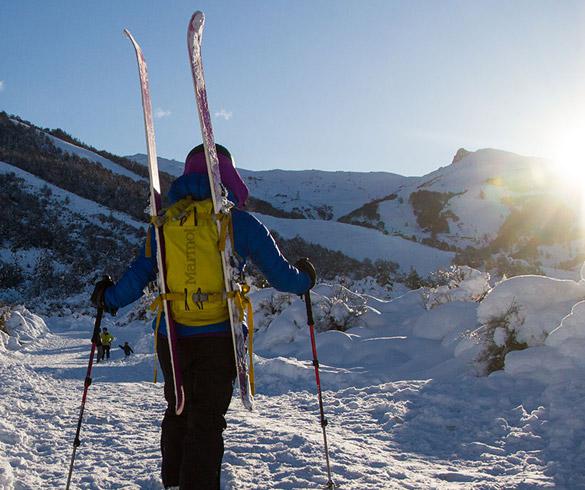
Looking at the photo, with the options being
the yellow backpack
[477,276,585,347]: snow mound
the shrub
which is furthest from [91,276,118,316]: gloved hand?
[477,276,585,347]: snow mound

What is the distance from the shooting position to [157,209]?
2.81 meters

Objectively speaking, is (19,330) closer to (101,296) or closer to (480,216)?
(101,296)

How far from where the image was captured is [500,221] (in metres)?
44.3

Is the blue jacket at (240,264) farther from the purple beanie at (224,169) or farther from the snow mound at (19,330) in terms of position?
the snow mound at (19,330)

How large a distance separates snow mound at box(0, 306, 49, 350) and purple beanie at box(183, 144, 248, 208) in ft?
34.4

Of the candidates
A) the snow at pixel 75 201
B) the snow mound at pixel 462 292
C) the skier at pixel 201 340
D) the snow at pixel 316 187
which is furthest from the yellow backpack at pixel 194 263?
the snow at pixel 316 187

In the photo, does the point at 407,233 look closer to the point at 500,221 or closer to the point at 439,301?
the point at 500,221

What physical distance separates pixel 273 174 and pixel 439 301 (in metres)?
96.5

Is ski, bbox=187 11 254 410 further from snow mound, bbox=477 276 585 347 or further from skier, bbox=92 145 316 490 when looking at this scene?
snow mound, bbox=477 276 585 347

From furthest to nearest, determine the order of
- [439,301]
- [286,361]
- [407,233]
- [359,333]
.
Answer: [407,233] < [439,301] < [359,333] < [286,361]

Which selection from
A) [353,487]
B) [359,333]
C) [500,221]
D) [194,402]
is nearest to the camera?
[194,402]

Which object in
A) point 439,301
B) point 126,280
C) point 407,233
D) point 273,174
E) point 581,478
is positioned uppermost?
point 273,174

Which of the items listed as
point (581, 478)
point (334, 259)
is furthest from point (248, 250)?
point (334, 259)

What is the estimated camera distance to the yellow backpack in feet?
8.22
